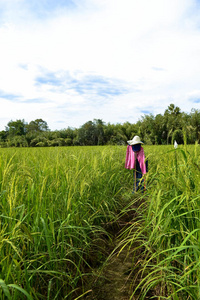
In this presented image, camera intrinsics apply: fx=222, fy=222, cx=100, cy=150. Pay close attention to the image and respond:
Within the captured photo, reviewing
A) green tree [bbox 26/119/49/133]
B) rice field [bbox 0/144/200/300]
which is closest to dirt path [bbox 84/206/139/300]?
rice field [bbox 0/144/200/300]

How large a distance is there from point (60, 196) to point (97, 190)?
→ 2.46 ft

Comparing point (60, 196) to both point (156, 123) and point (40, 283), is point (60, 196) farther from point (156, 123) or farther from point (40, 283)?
point (156, 123)

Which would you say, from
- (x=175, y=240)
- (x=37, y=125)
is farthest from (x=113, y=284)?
(x=37, y=125)

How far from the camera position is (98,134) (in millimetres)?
40531

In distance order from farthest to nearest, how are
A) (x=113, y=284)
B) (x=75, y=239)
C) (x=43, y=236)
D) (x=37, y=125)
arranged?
(x=37, y=125) < (x=75, y=239) < (x=113, y=284) < (x=43, y=236)

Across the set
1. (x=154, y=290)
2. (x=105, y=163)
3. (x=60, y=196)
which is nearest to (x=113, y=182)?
(x=105, y=163)

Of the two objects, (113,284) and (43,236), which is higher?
(43,236)

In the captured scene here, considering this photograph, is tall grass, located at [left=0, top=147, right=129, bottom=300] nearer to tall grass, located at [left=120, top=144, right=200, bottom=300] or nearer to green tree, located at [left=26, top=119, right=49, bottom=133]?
tall grass, located at [left=120, top=144, right=200, bottom=300]

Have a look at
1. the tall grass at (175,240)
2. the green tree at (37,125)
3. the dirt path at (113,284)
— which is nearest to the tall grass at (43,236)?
the dirt path at (113,284)

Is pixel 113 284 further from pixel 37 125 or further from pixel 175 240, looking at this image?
pixel 37 125

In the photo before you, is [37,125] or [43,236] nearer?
[43,236]

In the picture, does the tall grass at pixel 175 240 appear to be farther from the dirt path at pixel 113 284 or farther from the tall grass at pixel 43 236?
the tall grass at pixel 43 236

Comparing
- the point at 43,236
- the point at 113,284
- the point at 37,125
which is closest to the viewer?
the point at 43,236

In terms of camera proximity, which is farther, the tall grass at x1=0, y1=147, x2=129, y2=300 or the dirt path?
the dirt path
